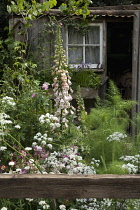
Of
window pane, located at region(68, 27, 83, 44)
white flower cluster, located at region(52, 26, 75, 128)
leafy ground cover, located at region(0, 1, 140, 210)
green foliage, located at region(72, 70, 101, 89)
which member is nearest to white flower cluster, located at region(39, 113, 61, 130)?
leafy ground cover, located at region(0, 1, 140, 210)

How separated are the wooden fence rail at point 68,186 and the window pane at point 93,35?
5634mm

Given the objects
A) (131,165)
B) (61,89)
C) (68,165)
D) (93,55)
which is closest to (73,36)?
(93,55)

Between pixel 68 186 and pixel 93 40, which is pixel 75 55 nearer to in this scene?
pixel 93 40

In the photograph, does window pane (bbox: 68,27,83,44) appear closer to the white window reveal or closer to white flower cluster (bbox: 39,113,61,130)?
the white window reveal

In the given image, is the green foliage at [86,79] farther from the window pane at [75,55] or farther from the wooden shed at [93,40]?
the window pane at [75,55]

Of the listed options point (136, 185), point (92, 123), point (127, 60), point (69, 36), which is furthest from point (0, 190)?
point (127, 60)

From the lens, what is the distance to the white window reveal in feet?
24.3

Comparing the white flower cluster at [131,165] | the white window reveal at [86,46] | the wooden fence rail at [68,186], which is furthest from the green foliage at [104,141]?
the white window reveal at [86,46]

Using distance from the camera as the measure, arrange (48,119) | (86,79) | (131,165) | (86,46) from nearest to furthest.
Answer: (131,165), (48,119), (86,79), (86,46)

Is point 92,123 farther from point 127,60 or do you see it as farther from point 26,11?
point 127,60

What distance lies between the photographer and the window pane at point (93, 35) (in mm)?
7441

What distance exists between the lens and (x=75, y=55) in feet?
24.6

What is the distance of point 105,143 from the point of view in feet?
12.6

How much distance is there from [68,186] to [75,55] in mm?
5588
